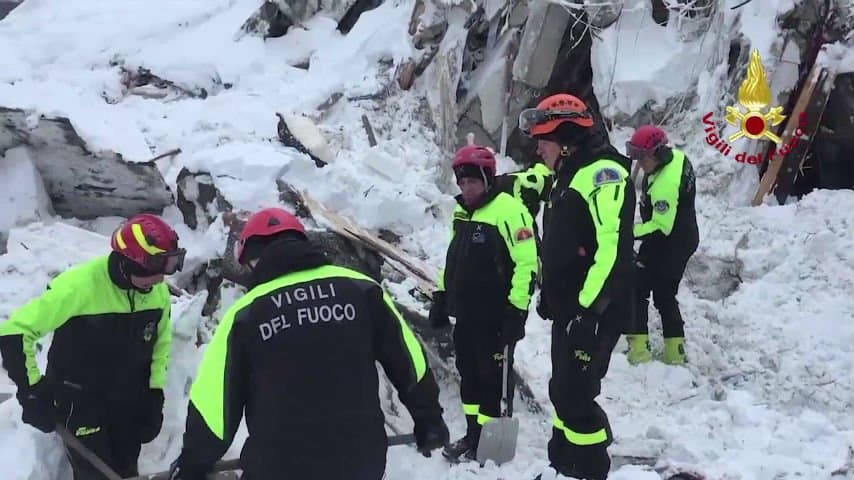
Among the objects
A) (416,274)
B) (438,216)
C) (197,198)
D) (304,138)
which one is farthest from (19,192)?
(416,274)

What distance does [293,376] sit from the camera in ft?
8.81

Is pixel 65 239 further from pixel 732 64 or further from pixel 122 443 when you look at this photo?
pixel 732 64

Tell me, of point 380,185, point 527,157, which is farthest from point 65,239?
point 527,157

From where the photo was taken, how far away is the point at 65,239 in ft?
25.1

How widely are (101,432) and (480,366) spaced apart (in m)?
2.33

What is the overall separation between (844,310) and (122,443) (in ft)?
18.7

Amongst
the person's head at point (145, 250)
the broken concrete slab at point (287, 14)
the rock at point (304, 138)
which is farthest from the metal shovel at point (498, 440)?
the broken concrete slab at point (287, 14)

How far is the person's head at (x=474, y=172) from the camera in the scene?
15.6 feet

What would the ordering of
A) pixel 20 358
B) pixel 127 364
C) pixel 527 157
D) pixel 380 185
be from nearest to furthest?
pixel 20 358, pixel 127 364, pixel 380 185, pixel 527 157

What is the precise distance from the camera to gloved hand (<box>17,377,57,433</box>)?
12.5ft

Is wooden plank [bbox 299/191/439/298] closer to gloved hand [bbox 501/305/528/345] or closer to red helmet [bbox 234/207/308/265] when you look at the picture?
gloved hand [bbox 501/305/528/345]

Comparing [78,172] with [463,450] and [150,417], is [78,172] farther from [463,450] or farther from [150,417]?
[463,450]

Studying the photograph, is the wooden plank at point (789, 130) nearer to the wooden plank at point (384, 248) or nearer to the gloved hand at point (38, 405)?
the wooden plank at point (384, 248)

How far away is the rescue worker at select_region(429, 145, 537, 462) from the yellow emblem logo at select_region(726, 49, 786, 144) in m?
4.42
